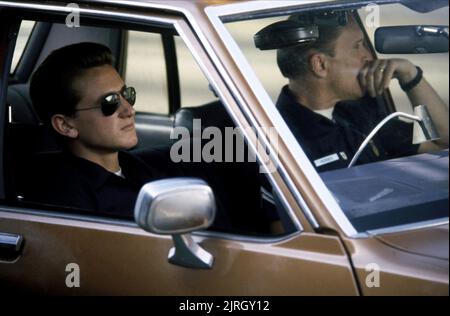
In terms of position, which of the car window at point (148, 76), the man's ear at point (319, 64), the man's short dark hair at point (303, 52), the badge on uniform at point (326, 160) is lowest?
the badge on uniform at point (326, 160)

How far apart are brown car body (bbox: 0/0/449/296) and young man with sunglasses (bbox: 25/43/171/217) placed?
0.33m

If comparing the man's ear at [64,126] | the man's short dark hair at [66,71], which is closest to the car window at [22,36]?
the man's short dark hair at [66,71]

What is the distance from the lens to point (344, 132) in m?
3.15

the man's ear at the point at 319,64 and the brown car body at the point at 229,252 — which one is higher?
the man's ear at the point at 319,64

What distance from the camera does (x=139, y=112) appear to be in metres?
5.44

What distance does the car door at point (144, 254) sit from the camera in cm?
265

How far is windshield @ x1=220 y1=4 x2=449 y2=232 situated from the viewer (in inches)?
110

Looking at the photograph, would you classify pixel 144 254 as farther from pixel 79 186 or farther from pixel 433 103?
pixel 433 103

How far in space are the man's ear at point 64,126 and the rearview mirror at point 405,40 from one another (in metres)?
1.14

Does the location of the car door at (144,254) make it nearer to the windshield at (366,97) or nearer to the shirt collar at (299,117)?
the windshield at (366,97)

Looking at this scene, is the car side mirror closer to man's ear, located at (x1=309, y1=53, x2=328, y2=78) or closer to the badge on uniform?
the badge on uniform

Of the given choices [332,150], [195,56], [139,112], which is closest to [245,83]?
[195,56]


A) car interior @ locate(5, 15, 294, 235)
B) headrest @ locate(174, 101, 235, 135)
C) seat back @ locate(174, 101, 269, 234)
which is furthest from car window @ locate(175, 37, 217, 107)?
seat back @ locate(174, 101, 269, 234)

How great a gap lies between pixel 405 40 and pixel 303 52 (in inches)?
19.3
